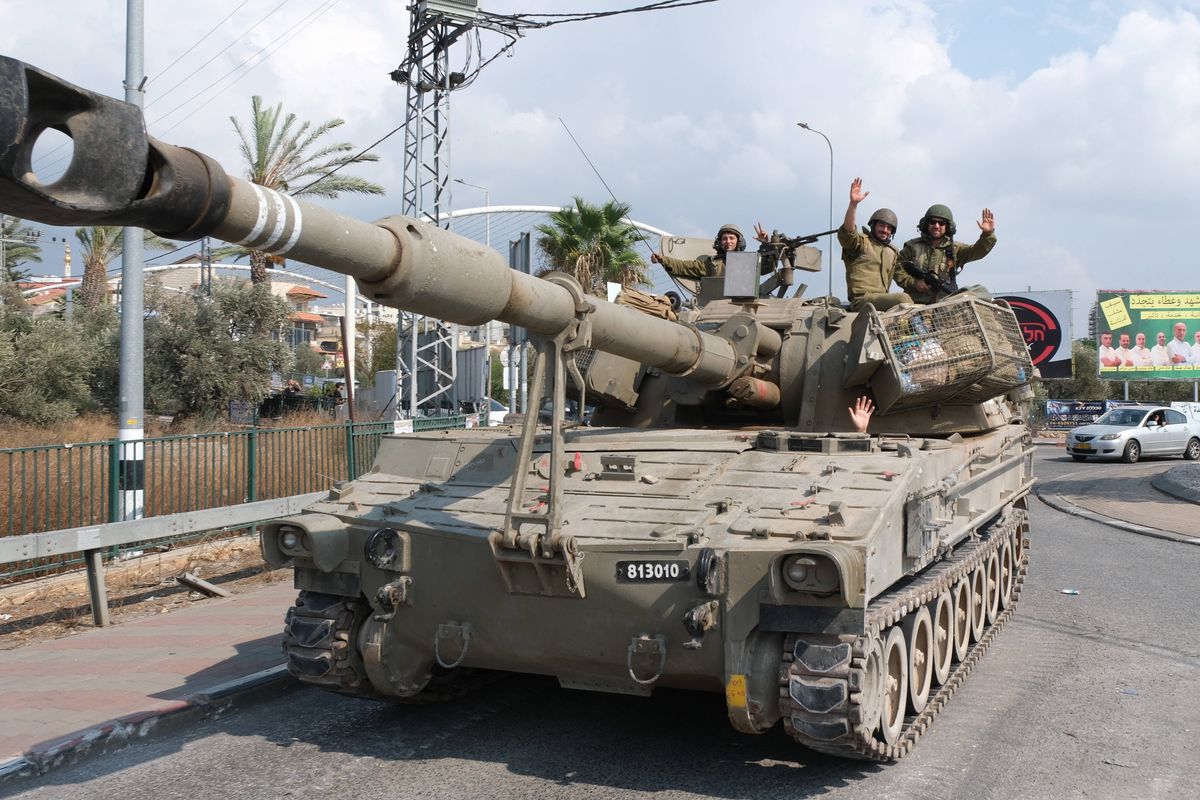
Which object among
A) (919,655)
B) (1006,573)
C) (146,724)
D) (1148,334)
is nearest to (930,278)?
(1006,573)

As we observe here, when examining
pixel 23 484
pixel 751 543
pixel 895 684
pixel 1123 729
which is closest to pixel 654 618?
pixel 751 543

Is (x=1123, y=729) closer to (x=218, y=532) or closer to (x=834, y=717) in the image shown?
(x=834, y=717)

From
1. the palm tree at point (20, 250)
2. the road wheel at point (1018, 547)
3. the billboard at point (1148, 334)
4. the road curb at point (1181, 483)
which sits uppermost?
the palm tree at point (20, 250)

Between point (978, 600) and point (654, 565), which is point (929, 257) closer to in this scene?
point (978, 600)

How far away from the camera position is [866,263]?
31.0 ft

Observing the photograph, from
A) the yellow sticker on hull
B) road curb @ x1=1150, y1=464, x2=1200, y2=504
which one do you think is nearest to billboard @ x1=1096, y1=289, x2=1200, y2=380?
road curb @ x1=1150, y1=464, x2=1200, y2=504

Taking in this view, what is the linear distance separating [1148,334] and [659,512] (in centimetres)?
3521

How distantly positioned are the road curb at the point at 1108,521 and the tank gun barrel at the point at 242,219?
11.8m

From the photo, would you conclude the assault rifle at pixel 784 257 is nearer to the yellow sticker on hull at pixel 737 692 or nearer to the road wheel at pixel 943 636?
the road wheel at pixel 943 636

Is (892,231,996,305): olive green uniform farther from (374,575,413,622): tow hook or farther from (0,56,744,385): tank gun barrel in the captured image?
Result: (374,575,413,622): tow hook

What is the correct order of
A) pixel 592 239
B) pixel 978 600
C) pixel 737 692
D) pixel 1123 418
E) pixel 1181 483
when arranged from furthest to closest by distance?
1. pixel 1123 418
2. pixel 592 239
3. pixel 1181 483
4. pixel 978 600
5. pixel 737 692

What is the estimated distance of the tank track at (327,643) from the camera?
20.8 ft

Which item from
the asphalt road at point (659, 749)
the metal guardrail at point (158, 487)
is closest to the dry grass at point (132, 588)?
the metal guardrail at point (158, 487)

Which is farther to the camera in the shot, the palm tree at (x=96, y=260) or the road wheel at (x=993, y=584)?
the palm tree at (x=96, y=260)
